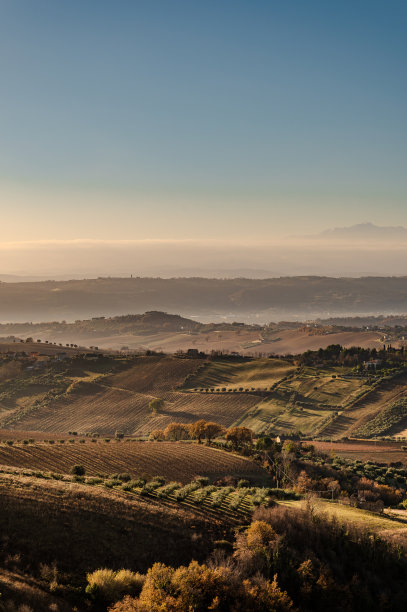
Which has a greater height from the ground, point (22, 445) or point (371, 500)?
point (22, 445)

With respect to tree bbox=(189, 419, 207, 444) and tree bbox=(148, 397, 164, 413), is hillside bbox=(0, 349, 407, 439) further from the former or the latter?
tree bbox=(189, 419, 207, 444)

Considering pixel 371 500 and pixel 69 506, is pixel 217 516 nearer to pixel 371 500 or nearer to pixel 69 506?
pixel 69 506

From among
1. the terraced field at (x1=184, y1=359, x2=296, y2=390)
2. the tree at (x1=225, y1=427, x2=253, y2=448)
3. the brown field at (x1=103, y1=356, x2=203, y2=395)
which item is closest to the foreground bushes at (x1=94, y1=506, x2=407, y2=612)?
the tree at (x1=225, y1=427, x2=253, y2=448)

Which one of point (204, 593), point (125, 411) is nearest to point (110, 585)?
point (204, 593)

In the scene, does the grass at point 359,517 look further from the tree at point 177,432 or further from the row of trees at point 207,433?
the tree at point 177,432

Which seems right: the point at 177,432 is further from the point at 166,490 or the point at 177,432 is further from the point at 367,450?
the point at 166,490

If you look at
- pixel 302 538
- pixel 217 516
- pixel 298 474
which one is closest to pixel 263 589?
pixel 302 538
